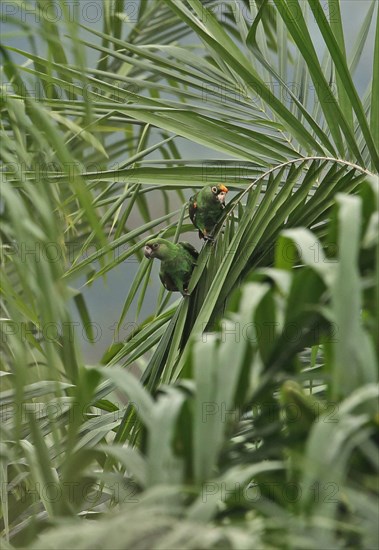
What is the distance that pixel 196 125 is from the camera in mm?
1154

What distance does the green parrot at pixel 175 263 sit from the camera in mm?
1141

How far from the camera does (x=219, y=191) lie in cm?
112

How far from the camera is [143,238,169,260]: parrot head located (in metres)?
1.15

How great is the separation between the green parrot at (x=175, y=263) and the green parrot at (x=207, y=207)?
4cm

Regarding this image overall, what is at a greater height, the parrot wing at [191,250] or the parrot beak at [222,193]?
the parrot beak at [222,193]

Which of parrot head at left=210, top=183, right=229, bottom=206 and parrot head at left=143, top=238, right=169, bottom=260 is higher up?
parrot head at left=210, top=183, right=229, bottom=206

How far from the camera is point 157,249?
3.83 ft

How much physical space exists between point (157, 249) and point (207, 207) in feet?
0.31

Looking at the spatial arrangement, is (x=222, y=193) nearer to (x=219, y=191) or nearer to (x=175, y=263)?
(x=219, y=191)

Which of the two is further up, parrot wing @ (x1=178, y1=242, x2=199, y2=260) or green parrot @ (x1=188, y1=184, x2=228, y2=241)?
green parrot @ (x1=188, y1=184, x2=228, y2=241)

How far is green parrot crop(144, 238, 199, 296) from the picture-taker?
1.14 metres

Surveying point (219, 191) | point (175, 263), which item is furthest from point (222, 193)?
point (175, 263)

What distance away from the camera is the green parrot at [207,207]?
1.12 metres

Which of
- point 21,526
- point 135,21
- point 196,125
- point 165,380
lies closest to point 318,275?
point 165,380
